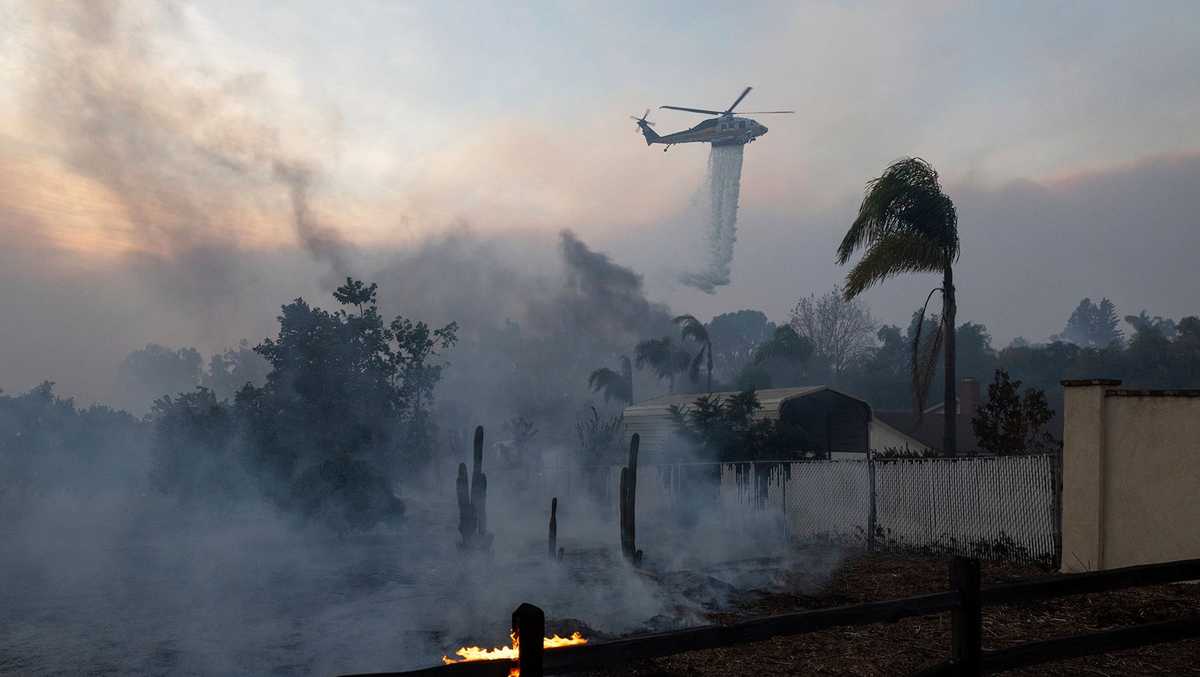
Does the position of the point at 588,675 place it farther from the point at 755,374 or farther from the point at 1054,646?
the point at 755,374

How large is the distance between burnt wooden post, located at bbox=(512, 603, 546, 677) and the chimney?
43922 mm

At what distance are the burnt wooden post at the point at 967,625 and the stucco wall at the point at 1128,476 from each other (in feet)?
25.9

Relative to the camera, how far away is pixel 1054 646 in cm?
550

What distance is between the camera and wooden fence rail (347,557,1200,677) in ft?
13.2

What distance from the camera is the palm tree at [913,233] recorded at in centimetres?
2012

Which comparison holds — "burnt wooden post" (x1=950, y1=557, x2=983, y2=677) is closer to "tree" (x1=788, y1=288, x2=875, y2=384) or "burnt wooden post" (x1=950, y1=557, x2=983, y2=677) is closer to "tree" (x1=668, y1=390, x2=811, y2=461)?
"tree" (x1=668, y1=390, x2=811, y2=461)

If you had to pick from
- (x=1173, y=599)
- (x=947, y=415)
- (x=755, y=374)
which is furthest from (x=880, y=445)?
(x=1173, y=599)

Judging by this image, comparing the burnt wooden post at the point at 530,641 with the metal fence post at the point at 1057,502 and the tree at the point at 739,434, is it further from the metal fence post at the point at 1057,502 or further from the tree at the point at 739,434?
the tree at the point at 739,434

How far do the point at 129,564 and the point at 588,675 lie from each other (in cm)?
2563

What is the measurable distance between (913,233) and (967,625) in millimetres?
16400

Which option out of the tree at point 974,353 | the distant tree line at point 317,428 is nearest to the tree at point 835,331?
the tree at point 974,353

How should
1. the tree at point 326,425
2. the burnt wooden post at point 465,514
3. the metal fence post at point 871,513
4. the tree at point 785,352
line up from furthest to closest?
1. the tree at point 785,352
2. the tree at point 326,425
3. the burnt wooden post at point 465,514
4. the metal fence post at point 871,513

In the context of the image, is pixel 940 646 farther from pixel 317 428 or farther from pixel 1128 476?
pixel 317 428

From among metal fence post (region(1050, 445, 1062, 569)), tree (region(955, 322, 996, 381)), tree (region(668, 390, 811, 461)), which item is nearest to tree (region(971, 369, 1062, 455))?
metal fence post (region(1050, 445, 1062, 569))
